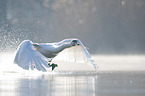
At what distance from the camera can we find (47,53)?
26094 mm

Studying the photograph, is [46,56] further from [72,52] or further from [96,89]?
[96,89]

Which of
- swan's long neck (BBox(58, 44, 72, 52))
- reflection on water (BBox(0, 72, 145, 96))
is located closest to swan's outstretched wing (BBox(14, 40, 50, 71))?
swan's long neck (BBox(58, 44, 72, 52))

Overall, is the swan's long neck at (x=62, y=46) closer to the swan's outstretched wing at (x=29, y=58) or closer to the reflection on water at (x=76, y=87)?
the swan's outstretched wing at (x=29, y=58)

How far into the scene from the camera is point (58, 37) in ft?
242

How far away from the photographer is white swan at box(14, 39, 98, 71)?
2370cm

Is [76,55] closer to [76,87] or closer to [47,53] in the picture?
[47,53]

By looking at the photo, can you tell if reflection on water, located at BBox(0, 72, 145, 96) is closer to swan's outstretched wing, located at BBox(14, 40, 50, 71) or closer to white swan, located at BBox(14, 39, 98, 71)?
swan's outstretched wing, located at BBox(14, 40, 50, 71)

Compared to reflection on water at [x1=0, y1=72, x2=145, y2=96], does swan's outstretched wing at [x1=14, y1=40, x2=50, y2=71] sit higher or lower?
higher

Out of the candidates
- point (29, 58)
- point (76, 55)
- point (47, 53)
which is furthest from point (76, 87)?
point (47, 53)

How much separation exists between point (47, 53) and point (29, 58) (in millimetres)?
2285

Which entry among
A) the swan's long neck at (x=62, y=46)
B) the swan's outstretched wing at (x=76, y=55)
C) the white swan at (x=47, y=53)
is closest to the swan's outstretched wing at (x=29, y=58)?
the white swan at (x=47, y=53)

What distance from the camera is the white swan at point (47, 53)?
933 inches

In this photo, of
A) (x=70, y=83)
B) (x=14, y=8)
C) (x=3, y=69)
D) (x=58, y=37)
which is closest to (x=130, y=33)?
(x=58, y=37)

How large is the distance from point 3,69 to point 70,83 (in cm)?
956
